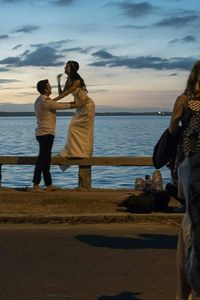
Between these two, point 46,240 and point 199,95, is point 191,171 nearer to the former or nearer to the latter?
point 199,95

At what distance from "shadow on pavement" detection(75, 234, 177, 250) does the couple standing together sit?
276 centimetres

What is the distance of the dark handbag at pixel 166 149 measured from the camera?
18.5 feet

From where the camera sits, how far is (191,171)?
4.44 meters

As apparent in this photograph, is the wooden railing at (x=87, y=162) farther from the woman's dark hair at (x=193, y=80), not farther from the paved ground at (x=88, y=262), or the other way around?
the woman's dark hair at (x=193, y=80)

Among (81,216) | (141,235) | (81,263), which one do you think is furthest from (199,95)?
(81,216)

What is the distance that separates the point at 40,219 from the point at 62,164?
2.23 meters

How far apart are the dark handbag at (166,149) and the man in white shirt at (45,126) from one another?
15.7 feet

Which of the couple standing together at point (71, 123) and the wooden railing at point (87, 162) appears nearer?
the couple standing together at point (71, 123)

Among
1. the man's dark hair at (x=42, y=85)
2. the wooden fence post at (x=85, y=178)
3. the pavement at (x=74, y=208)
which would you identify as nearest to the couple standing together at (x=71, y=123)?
the man's dark hair at (x=42, y=85)

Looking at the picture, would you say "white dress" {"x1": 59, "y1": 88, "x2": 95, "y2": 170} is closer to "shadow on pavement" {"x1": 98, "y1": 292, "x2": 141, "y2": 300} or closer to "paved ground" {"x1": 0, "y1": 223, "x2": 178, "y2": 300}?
"paved ground" {"x1": 0, "y1": 223, "x2": 178, "y2": 300}

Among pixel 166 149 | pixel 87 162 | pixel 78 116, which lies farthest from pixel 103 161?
pixel 166 149

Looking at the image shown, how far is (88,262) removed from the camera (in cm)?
660

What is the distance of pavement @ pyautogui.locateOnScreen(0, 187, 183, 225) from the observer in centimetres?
880

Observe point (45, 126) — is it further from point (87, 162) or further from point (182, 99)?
point (182, 99)
